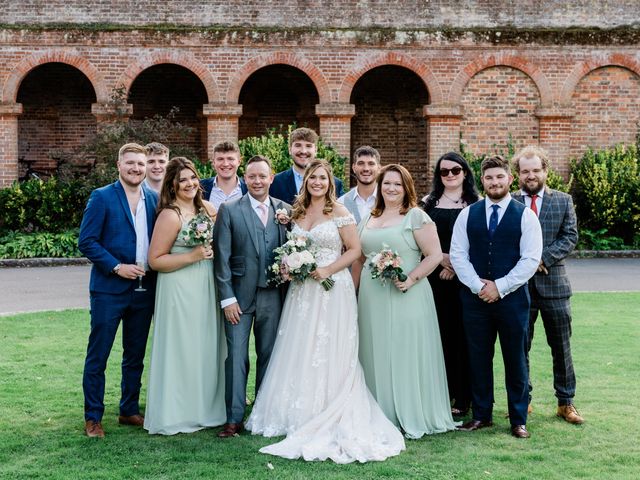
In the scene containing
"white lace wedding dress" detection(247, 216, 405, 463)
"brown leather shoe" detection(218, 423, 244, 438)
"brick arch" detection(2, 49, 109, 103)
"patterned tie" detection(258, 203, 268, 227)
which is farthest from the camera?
"brick arch" detection(2, 49, 109, 103)

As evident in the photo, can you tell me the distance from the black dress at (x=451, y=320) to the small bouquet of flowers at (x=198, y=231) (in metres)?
1.89

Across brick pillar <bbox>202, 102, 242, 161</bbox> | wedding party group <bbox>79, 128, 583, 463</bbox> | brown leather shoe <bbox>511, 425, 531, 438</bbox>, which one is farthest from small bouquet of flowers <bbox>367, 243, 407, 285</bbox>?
brick pillar <bbox>202, 102, 242, 161</bbox>

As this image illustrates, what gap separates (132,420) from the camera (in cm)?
670

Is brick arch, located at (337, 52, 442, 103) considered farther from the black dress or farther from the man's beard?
the man's beard

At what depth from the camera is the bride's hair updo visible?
6.41 metres

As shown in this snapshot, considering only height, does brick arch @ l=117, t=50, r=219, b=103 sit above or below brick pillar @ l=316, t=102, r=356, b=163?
above

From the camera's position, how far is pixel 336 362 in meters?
6.37

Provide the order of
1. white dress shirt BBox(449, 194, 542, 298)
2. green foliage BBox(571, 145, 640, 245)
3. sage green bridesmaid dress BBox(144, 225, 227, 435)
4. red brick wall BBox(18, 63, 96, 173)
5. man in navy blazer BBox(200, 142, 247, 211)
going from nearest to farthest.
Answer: white dress shirt BBox(449, 194, 542, 298) < sage green bridesmaid dress BBox(144, 225, 227, 435) < man in navy blazer BBox(200, 142, 247, 211) < green foliage BBox(571, 145, 640, 245) < red brick wall BBox(18, 63, 96, 173)

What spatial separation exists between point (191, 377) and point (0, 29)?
15787 mm

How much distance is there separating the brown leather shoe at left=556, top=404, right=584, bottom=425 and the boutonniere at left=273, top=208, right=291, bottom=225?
106 inches

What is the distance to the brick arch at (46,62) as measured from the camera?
1970cm

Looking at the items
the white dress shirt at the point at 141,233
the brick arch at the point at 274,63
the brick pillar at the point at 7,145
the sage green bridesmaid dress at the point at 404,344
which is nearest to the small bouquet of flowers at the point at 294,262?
the sage green bridesmaid dress at the point at 404,344

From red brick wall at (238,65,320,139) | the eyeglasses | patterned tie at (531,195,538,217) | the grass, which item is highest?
red brick wall at (238,65,320,139)

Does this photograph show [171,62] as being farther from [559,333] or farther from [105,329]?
[559,333]
